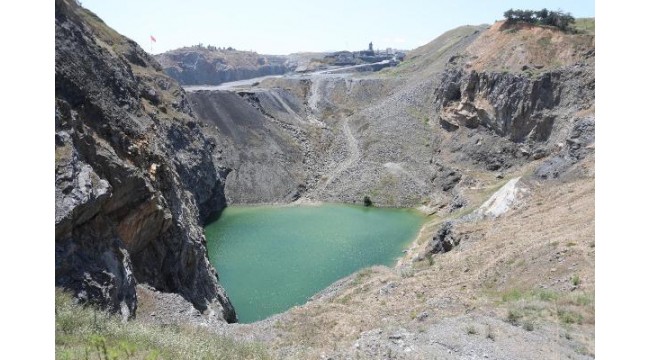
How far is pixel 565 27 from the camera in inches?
2378

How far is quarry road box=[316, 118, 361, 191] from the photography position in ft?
206

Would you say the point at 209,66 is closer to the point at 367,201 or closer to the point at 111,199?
the point at 367,201

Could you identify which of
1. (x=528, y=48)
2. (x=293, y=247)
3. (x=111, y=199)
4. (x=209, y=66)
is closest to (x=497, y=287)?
(x=111, y=199)

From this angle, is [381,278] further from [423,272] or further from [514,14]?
[514,14]

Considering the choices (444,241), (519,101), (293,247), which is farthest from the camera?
(519,101)

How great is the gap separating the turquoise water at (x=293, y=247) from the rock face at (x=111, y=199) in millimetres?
3646

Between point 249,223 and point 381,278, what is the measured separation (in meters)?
24.9

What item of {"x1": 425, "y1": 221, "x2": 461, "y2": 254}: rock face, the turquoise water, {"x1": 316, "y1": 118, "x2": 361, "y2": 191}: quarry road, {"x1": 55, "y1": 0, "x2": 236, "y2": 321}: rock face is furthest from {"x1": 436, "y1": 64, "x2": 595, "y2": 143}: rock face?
{"x1": 55, "y1": 0, "x2": 236, "y2": 321}: rock face

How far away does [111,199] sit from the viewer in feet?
73.5

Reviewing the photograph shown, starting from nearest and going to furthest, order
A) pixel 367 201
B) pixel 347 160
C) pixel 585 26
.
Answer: pixel 367 201 < pixel 585 26 < pixel 347 160

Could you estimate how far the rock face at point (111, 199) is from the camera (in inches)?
715

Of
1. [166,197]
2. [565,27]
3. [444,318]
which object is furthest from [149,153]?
[565,27]

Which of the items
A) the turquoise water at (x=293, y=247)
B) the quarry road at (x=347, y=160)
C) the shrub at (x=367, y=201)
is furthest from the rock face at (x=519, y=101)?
the shrub at (x=367, y=201)

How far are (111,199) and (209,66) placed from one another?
132227 millimetres
